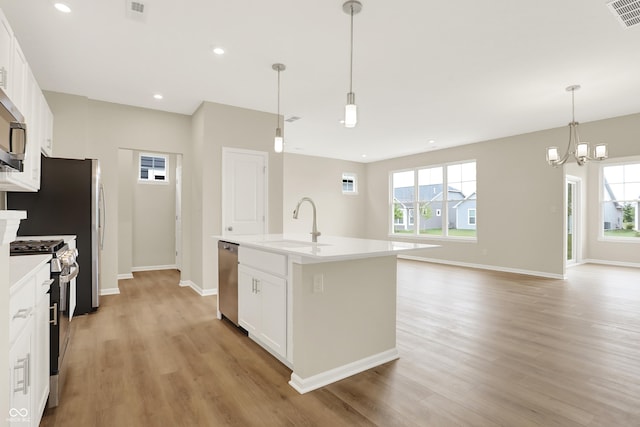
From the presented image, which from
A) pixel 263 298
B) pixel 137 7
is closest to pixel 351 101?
pixel 263 298

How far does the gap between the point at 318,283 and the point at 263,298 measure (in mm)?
709

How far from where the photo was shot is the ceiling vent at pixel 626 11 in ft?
8.38

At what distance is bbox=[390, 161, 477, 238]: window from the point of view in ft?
25.6

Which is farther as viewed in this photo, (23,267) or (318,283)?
(318,283)

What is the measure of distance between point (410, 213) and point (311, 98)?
211 inches

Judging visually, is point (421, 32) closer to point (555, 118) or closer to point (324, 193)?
point (555, 118)

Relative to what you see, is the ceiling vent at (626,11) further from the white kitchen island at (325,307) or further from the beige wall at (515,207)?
the beige wall at (515,207)

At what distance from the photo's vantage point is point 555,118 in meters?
5.59

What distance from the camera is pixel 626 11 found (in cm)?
265

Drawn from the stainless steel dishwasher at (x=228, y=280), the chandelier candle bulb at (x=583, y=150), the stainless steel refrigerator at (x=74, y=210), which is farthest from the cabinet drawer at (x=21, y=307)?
the chandelier candle bulb at (x=583, y=150)

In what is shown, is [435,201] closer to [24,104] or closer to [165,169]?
[165,169]

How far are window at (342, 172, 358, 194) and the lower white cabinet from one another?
715 centimetres

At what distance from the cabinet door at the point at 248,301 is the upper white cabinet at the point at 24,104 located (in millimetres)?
1858

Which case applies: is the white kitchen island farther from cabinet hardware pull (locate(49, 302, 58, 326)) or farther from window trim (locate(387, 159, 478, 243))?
window trim (locate(387, 159, 478, 243))
